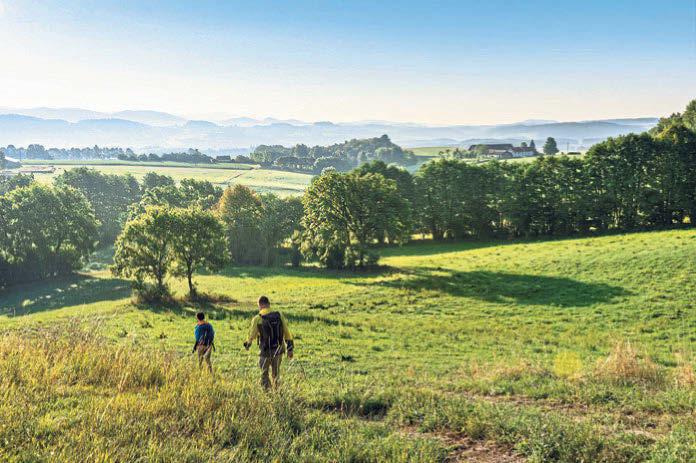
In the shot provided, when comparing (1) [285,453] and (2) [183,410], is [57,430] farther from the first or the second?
(1) [285,453]

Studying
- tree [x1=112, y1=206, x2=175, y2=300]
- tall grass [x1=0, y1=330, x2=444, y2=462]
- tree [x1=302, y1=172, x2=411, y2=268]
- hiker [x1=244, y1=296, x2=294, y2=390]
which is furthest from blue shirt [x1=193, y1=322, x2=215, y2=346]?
tree [x1=302, y1=172, x2=411, y2=268]

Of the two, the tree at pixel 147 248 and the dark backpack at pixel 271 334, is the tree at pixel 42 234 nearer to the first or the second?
the tree at pixel 147 248

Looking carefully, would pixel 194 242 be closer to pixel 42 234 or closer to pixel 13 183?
pixel 42 234

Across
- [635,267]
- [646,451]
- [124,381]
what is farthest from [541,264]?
[124,381]

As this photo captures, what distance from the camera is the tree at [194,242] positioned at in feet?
151

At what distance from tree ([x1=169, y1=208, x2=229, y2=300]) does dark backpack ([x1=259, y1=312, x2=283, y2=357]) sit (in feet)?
119

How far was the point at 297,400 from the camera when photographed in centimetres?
968

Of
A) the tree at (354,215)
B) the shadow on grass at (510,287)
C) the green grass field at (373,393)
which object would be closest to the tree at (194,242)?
the tree at (354,215)

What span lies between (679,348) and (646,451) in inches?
681

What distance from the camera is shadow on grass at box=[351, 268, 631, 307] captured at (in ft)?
113

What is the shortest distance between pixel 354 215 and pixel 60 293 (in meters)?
39.0

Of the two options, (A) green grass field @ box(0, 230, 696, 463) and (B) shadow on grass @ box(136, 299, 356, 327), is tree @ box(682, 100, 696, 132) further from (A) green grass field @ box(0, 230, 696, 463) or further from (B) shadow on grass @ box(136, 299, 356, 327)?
(B) shadow on grass @ box(136, 299, 356, 327)

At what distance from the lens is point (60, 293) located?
5850 cm

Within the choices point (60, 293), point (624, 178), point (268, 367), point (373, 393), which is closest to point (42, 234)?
point (60, 293)
